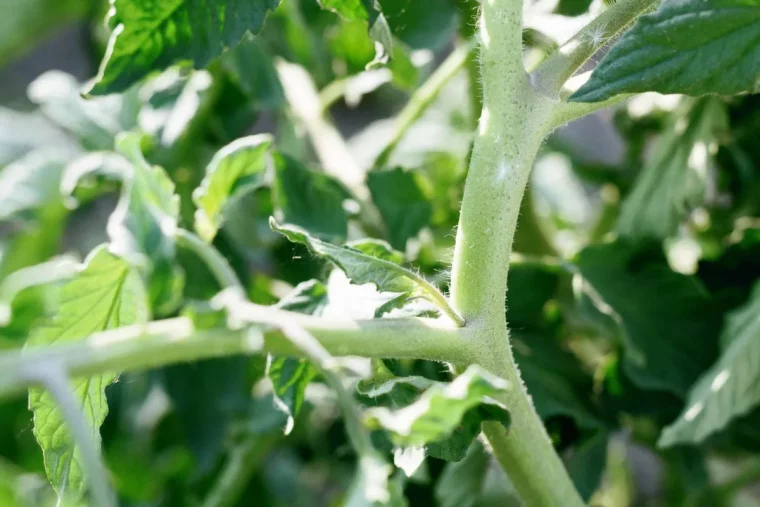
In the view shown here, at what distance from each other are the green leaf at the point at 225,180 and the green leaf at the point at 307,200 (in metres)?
0.10

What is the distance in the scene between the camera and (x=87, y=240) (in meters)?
1.05

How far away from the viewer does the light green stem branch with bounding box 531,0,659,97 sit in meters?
0.39

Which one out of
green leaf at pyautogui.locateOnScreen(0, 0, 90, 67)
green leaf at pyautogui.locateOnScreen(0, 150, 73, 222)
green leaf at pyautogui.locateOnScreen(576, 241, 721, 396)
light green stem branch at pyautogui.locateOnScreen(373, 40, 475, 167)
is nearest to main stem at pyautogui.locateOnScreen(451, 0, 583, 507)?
green leaf at pyautogui.locateOnScreen(576, 241, 721, 396)

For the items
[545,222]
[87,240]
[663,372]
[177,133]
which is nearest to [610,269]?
[663,372]

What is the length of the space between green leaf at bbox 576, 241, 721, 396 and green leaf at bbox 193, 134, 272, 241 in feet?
0.88

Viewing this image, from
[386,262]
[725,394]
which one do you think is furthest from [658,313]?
[386,262]

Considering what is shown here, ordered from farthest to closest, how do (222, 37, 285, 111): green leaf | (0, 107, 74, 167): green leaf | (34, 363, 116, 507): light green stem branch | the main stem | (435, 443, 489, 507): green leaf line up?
(0, 107, 74, 167): green leaf, (222, 37, 285, 111): green leaf, (435, 443, 489, 507): green leaf, the main stem, (34, 363, 116, 507): light green stem branch

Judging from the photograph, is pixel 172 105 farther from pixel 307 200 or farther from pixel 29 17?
pixel 29 17

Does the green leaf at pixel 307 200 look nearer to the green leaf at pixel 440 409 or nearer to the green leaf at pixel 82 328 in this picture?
the green leaf at pixel 82 328

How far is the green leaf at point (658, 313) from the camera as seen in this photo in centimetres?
60

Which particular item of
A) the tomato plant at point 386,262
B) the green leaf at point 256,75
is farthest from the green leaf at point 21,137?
the green leaf at point 256,75

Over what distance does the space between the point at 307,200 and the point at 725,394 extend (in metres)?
0.33

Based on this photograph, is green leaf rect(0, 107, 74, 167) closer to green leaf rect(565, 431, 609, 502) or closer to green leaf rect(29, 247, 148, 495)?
green leaf rect(29, 247, 148, 495)

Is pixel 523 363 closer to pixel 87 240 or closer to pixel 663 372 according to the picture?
pixel 663 372
